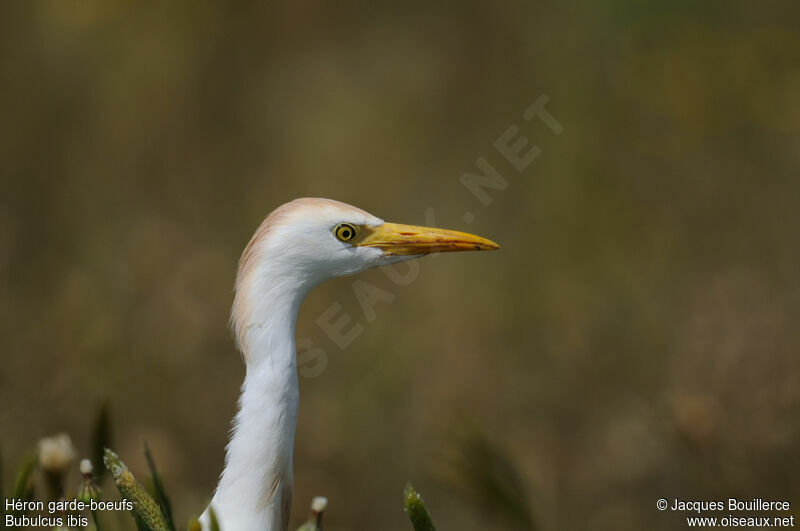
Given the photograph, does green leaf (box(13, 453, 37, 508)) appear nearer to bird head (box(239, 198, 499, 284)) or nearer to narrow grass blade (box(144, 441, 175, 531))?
narrow grass blade (box(144, 441, 175, 531))

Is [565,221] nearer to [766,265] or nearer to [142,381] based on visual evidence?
[766,265]

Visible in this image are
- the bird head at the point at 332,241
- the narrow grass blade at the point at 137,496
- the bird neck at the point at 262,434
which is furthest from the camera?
the bird head at the point at 332,241

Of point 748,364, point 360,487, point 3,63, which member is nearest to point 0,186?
point 3,63

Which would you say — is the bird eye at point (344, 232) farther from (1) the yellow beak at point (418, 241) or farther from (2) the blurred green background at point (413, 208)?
(2) the blurred green background at point (413, 208)

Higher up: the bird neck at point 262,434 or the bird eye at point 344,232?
the bird eye at point 344,232

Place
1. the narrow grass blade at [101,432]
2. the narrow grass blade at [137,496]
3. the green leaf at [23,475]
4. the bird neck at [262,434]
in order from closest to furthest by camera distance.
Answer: the narrow grass blade at [137,496], the green leaf at [23,475], the narrow grass blade at [101,432], the bird neck at [262,434]

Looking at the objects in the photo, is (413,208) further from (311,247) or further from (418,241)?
(311,247)

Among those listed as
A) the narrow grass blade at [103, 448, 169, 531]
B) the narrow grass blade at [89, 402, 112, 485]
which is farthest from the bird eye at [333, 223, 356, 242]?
the narrow grass blade at [103, 448, 169, 531]

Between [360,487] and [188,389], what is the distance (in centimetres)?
72

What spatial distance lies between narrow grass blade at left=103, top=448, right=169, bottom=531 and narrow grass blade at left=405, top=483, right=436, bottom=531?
312 mm

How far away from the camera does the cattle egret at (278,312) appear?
1396 mm

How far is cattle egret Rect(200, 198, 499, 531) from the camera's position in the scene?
4.58 feet

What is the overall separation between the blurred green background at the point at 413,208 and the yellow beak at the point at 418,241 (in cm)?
113

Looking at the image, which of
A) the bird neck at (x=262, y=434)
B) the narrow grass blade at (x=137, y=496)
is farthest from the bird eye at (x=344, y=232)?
the narrow grass blade at (x=137, y=496)
